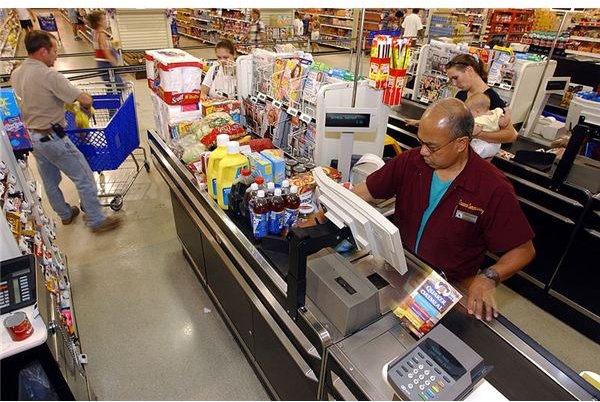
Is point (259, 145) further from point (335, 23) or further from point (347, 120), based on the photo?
point (335, 23)

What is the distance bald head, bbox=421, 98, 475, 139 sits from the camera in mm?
1604

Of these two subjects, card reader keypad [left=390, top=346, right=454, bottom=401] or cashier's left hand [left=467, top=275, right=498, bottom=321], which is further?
cashier's left hand [left=467, top=275, right=498, bottom=321]

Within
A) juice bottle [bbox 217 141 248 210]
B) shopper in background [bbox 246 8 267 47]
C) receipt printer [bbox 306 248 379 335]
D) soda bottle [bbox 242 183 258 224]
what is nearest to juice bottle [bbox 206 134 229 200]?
juice bottle [bbox 217 141 248 210]

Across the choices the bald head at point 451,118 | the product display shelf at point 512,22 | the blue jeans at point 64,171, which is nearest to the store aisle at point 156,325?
the blue jeans at point 64,171

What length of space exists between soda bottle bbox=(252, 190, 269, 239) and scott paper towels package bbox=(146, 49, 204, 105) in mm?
1441

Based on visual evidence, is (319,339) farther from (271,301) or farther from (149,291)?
(149,291)

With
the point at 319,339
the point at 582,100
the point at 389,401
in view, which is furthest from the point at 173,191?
the point at 582,100

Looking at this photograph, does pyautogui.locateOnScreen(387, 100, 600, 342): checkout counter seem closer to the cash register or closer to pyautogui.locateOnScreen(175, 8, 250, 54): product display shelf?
the cash register

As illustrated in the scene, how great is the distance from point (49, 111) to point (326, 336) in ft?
10.2

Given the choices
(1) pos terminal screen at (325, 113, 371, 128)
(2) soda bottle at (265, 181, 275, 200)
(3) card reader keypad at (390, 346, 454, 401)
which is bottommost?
(2) soda bottle at (265, 181, 275, 200)

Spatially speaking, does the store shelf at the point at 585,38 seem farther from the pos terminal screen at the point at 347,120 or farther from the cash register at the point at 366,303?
the cash register at the point at 366,303

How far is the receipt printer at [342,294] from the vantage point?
1299 millimetres

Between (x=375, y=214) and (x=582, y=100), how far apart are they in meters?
2.87

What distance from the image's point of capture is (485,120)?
2.92 metres
